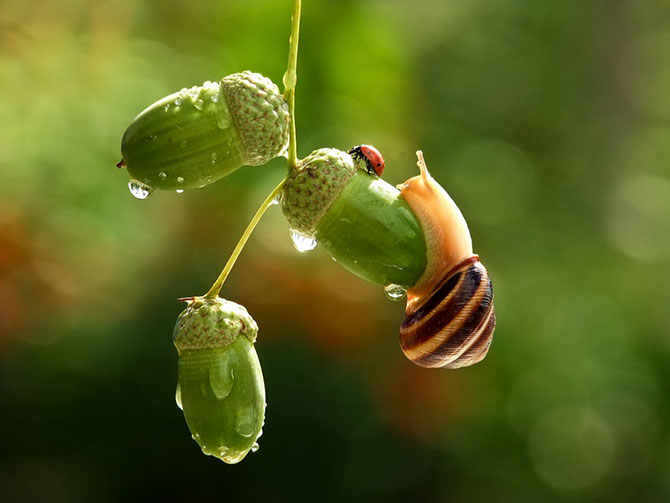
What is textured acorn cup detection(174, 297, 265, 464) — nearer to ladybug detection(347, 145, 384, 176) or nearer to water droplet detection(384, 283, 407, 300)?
water droplet detection(384, 283, 407, 300)

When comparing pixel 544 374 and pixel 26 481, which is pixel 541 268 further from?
pixel 26 481

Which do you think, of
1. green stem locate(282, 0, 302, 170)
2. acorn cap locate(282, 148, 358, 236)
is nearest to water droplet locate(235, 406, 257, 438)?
acorn cap locate(282, 148, 358, 236)

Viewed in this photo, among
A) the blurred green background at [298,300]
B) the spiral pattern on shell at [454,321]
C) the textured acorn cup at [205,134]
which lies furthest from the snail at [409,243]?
the blurred green background at [298,300]

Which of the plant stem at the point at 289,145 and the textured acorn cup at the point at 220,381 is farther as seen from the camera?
the textured acorn cup at the point at 220,381

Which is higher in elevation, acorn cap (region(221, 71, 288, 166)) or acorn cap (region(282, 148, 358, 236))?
acorn cap (region(221, 71, 288, 166))

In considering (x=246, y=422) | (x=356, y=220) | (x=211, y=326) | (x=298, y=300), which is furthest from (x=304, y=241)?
(x=298, y=300)

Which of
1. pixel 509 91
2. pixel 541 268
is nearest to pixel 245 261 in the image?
pixel 541 268

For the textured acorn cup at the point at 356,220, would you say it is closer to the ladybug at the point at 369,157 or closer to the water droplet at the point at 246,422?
the ladybug at the point at 369,157
